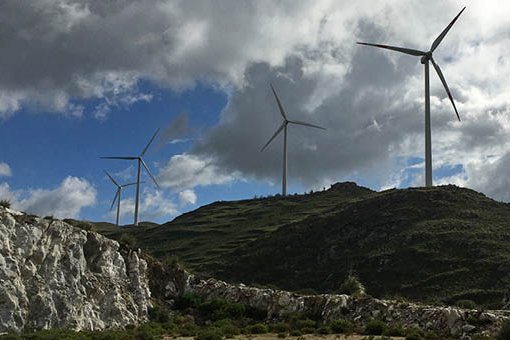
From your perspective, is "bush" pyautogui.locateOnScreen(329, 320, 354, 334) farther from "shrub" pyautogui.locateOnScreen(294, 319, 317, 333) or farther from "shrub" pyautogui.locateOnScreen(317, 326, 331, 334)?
"shrub" pyautogui.locateOnScreen(294, 319, 317, 333)

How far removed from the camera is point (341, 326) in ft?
151

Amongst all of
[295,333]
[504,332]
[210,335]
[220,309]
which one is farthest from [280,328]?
[504,332]

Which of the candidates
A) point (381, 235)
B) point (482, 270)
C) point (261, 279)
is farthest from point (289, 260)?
point (482, 270)

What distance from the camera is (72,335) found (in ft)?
131

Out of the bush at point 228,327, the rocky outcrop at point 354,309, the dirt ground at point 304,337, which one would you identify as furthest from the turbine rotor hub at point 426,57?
the dirt ground at point 304,337

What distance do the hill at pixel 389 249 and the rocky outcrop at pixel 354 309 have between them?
29.5m

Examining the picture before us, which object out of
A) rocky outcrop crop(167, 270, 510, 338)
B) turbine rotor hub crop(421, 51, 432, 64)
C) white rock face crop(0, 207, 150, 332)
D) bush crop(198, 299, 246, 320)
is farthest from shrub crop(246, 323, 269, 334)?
turbine rotor hub crop(421, 51, 432, 64)

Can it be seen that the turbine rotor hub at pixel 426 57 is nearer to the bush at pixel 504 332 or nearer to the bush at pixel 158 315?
the bush at pixel 158 315

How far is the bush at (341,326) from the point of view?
149ft

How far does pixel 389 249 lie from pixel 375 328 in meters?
61.4

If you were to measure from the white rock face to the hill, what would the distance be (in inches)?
1714

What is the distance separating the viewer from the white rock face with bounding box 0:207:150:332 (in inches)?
1694

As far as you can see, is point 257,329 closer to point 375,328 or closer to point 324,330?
point 324,330

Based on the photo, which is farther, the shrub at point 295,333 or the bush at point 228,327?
the bush at point 228,327
